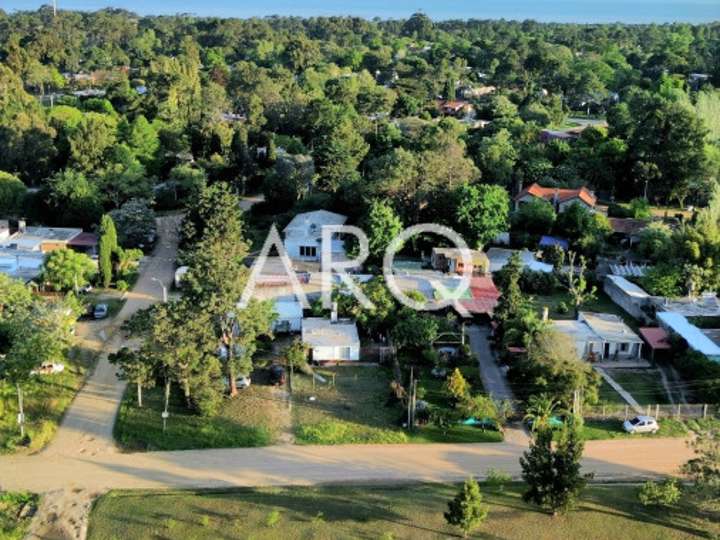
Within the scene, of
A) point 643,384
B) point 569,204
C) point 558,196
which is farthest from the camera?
point 558,196

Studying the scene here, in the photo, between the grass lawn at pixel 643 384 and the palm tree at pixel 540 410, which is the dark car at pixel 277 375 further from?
the grass lawn at pixel 643 384

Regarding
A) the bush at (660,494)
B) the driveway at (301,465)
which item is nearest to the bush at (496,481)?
the driveway at (301,465)

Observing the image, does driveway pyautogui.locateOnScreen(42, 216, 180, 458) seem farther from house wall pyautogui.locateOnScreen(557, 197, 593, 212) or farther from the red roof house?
house wall pyautogui.locateOnScreen(557, 197, 593, 212)

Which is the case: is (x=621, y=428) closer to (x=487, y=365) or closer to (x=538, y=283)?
(x=487, y=365)

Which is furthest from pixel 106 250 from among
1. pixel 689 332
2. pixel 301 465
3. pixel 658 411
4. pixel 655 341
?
pixel 689 332

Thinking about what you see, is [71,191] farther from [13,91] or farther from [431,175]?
[13,91]

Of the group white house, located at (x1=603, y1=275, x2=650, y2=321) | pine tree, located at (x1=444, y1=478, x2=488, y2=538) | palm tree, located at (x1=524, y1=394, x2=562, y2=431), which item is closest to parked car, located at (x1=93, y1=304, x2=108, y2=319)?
palm tree, located at (x1=524, y1=394, x2=562, y2=431)

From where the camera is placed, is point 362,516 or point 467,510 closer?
point 467,510
